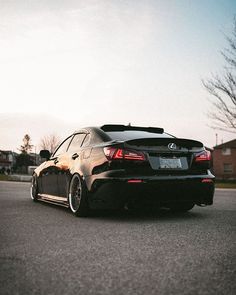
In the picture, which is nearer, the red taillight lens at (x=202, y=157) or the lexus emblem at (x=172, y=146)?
the lexus emblem at (x=172, y=146)

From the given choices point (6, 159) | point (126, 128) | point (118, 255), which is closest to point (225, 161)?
point (126, 128)

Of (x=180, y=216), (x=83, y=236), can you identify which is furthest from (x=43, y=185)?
(x=83, y=236)

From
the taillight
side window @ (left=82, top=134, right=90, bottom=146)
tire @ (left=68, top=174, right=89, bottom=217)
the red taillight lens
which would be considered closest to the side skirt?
tire @ (left=68, top=174, right=89, bottom=217)

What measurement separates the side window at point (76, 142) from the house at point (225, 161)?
54807mm

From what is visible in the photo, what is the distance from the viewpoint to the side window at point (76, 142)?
6.63 metres

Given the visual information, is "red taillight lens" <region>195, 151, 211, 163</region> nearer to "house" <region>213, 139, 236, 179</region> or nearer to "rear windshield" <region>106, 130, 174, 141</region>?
"rear windshield" <region>106, 130, 174, 141</region>

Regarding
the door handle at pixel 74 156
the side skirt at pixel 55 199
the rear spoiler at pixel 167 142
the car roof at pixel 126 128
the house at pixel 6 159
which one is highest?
the house at pixel 6 159

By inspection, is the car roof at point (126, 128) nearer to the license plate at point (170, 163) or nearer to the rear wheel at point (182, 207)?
the license plate at point (170, 163)

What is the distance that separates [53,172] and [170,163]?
2.61m

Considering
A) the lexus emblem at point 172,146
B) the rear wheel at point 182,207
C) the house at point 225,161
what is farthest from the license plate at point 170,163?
the house at point 225,161

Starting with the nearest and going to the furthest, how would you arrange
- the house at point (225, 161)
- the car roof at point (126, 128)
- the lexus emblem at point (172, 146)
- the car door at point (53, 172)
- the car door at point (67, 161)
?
the lexus emblem at point (172, 146) < the car roof at point (126, 128) < the car door at point (67, 161) < the car door at point (53, 172) < the house at point (225, 161)

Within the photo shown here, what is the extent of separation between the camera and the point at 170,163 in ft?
18.1

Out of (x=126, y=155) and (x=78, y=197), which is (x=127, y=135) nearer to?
(x=126, y=155)

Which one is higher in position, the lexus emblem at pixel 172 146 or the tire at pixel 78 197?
the lexus emblem at pixel 172 146
